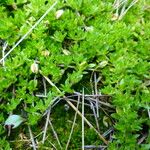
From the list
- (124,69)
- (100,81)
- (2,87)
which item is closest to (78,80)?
(100,81)

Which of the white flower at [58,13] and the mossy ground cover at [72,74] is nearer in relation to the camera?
the mossy ground cover at [72,74]

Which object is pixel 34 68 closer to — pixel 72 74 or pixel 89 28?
pixel 72 74

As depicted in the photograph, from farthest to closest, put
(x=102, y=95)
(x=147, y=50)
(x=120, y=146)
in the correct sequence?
(x=147, y=50) → (x=102, y=95) → (x=120, y=146)

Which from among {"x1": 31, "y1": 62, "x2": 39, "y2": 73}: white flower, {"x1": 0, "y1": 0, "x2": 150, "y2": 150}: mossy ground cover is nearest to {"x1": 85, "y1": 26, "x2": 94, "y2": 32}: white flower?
{"x1": 0, "y1": 0, "x2": 150, "y2": 150}: mossy ground cover

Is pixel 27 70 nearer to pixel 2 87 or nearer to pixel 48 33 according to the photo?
pixel 2 87

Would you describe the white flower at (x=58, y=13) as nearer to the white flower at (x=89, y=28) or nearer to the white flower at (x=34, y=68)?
the white flower at (x=89, y=28)

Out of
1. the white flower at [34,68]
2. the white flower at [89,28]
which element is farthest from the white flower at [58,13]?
the white flower at [34,68]

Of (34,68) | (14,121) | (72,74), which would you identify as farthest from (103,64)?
(14,121)

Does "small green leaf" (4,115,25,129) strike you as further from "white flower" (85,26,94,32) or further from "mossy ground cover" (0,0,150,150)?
"white flower" (85,26,94,32)
